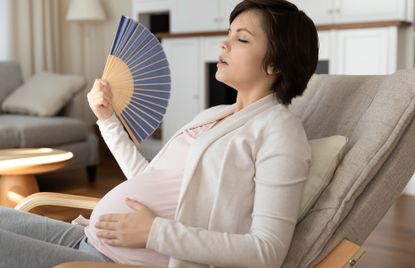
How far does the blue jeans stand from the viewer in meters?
1.14

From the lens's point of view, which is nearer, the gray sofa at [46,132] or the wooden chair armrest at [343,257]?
the wooden chair armrest at [343,257]

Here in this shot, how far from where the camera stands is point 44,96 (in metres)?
4.59

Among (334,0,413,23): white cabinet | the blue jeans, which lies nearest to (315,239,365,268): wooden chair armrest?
the blue jeans

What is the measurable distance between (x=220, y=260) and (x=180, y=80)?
4246 mm

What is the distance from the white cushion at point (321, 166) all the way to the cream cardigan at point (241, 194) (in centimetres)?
12

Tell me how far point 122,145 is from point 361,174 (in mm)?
662

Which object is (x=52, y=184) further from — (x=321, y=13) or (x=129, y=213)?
(x=129, y=213)

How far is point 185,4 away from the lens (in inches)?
207

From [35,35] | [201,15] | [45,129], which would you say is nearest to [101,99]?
[45,129]

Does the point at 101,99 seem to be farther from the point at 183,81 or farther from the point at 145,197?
the point at 183,81

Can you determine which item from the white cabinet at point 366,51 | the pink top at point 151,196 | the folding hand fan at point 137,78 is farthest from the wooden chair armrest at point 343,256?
the white cabinet at point 366,51

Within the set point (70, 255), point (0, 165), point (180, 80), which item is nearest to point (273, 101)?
point (70, 255)

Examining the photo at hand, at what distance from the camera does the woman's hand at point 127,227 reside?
121 cm

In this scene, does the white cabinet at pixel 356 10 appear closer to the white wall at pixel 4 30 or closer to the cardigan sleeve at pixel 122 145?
the white wall at pixel 4 30
